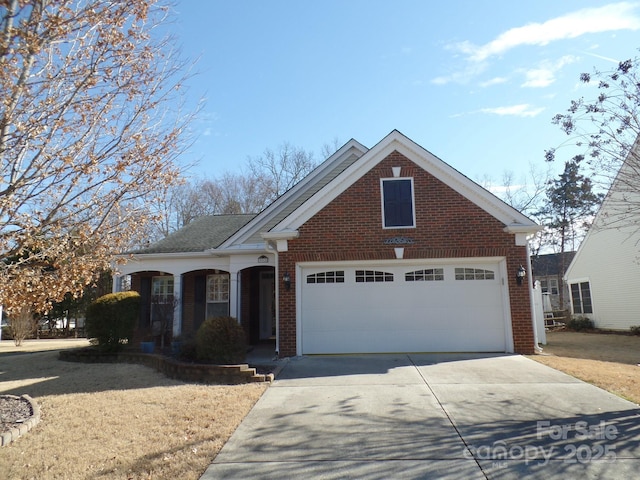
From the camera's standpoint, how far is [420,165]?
38.9 feet

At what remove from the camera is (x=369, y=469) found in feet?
14.5

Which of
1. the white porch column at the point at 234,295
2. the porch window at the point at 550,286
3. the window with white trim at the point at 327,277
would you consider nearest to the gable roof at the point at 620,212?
the window with white trim at the point at 327,277

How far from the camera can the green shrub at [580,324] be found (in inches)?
849

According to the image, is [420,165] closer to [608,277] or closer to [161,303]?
[161,303]

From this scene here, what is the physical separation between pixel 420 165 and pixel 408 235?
6.33 feet

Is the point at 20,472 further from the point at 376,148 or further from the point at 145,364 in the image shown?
the point at 376,148

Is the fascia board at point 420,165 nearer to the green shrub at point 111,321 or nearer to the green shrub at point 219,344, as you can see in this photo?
the green shrub at point 219,344

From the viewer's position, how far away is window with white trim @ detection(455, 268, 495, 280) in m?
11.6

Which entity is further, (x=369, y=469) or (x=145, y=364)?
(x=145, y=364)

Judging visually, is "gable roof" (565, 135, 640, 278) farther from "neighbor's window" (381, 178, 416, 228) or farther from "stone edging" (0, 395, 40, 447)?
"stone edging" (0, 395, 40, 447)

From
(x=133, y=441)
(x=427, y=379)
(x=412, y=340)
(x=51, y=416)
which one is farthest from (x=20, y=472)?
(x=412, y=340)

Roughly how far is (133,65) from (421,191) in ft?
24.8

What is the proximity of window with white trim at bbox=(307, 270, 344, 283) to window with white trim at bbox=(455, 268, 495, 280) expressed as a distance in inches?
119

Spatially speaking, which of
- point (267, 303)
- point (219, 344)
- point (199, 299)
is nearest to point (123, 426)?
point (219, 344)
